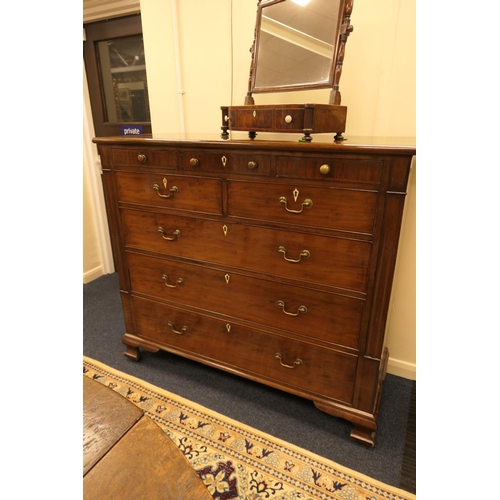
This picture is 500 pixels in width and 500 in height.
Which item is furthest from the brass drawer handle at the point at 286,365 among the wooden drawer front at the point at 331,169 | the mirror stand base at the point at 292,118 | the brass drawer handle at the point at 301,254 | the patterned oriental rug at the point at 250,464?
the mirror stand base at the point at 292,118

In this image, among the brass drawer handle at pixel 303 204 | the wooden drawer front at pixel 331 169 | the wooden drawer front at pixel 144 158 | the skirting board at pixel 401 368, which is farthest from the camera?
the skirting board at pixel 401 368

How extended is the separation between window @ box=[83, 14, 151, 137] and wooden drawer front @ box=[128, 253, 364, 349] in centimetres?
139

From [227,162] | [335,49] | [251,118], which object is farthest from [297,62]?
[227,162]

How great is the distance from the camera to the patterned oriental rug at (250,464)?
1.27m

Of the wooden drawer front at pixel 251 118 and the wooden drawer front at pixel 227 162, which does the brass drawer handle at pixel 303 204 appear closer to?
the wooden drawer front at pixel 227 162

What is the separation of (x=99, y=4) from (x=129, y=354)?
2403mm

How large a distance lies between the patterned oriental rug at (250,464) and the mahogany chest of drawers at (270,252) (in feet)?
0.72

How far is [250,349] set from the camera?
1613mm

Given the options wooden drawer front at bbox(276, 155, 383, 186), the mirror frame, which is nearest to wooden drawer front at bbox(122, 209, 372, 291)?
wooden drawer front at bbox(276, 155, 383, 186)

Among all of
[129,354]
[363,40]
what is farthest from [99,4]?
[129,354]

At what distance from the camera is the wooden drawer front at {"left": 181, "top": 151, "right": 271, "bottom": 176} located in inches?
51.0

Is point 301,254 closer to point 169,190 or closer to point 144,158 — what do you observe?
point 169,190
